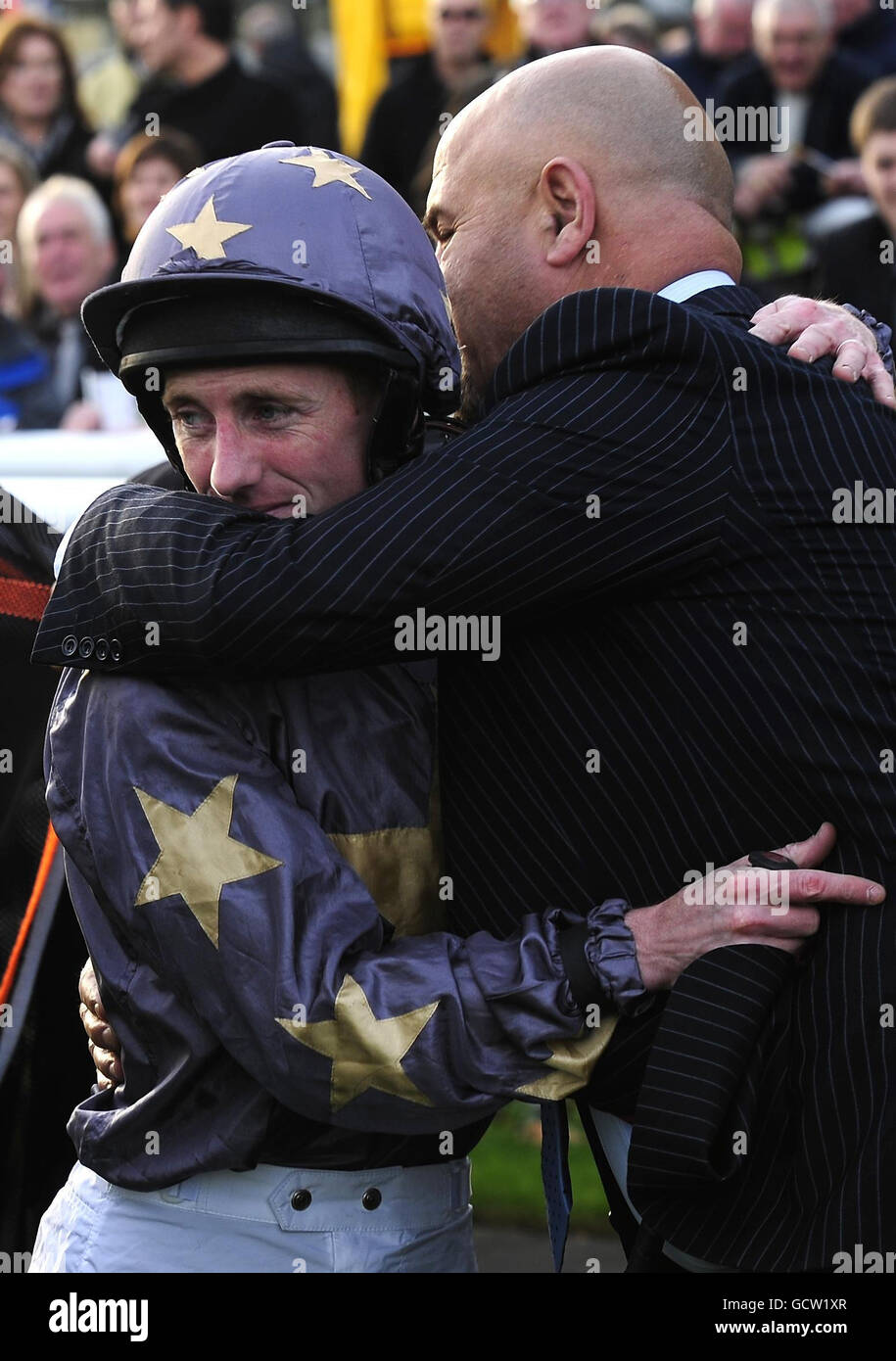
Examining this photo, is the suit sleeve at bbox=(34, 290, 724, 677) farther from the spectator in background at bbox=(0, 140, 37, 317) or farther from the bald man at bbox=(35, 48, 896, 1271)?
the spectator in background at bbox=(0, 140, 37, 317)

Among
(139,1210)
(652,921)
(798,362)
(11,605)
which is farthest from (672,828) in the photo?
(11,605)

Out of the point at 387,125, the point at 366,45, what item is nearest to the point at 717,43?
the point at 387,125

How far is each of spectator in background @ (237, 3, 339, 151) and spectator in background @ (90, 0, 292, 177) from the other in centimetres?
16

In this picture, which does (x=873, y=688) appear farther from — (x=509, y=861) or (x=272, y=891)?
(x=272, y=891)

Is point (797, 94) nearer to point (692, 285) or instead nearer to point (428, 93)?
point (428, 93)

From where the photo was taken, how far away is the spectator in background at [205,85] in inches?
274

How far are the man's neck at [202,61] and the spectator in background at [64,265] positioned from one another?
2.24ft

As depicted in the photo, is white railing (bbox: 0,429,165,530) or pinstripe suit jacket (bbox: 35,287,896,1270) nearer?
pinstripe suit jacket (bbox: 35,287,896,1270)

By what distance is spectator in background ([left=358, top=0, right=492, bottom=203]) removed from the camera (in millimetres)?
6867

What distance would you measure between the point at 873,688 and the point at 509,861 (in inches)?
18.2

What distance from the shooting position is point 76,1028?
268 cm

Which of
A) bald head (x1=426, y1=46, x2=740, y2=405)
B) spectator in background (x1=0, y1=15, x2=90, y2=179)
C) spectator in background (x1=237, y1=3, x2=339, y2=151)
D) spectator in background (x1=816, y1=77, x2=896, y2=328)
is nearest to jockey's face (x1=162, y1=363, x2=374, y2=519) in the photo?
bald head (x1=426, y1=46, x2=740, y2=405)

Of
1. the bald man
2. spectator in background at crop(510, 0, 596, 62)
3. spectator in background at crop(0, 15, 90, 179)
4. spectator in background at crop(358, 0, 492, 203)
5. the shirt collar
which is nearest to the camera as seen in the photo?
the bald man

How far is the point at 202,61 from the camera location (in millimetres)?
7152
